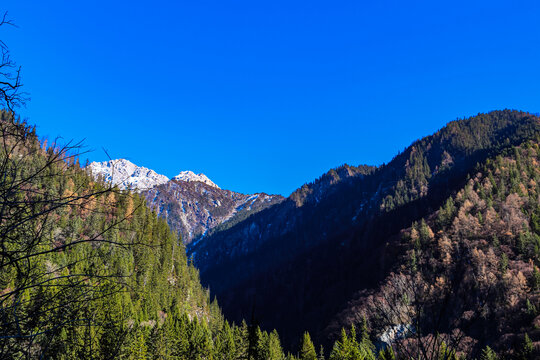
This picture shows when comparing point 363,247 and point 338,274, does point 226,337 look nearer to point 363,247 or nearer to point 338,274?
point 338,274

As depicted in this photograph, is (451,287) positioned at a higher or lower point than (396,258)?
lower

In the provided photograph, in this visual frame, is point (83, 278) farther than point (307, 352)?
No

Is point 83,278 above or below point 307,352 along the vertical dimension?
above

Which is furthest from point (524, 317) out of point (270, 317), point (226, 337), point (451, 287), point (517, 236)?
point (270, 317)

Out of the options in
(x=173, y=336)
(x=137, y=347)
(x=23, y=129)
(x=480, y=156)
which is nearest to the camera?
(x=23, y=129)

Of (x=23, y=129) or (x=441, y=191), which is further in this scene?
(x=441, y=191)

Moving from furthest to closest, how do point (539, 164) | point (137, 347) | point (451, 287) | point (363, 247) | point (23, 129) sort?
point (363, 247) < point (539, 164) < point (137, 347) < point (451, 287) < point (23, 129)

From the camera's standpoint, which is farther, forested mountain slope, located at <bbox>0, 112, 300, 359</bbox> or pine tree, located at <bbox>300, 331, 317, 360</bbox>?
pine tree, located at <bbox>300, 331, 317, 360</bbox>

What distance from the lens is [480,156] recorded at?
18812 centimetres

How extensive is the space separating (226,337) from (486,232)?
8693 centimetres

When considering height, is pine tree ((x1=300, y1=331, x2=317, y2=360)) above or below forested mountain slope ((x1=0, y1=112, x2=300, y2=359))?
below

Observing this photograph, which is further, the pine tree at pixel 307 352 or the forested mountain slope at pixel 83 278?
the pine tree at pixel 307 352

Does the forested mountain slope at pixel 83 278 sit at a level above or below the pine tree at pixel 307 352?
above

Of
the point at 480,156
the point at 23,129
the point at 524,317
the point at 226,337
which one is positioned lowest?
the point at 524,317
